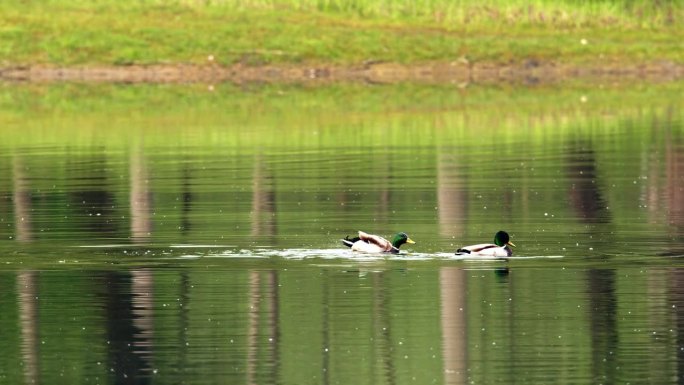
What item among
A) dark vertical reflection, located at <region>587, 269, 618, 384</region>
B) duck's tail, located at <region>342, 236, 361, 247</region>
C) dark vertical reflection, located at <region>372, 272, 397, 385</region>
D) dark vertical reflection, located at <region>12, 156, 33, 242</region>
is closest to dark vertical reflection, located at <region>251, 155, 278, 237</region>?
duck's tail, located at <region>342, 236, 361, 247</region>

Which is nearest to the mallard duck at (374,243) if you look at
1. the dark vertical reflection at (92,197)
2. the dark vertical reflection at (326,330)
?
the dark vertical reflection at (326,330)

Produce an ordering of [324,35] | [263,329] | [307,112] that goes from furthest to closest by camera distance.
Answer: [324,35]
[307,112]
[263,329]

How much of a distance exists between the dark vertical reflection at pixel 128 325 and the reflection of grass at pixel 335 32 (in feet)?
206

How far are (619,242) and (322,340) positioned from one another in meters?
8.62

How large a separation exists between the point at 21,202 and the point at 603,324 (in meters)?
16.6

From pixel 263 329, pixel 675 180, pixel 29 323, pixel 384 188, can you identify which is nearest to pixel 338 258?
pixel 263 329

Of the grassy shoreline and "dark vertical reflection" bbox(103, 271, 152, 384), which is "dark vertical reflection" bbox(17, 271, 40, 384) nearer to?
"dark vertical reflection" bbox(103, 271, 152, 384)

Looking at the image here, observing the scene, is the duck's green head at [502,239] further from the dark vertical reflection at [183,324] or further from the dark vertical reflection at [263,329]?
the dark vertical reflection at [183,324]

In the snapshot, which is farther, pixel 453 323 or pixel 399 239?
pixel 399 239

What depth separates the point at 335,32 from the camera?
3452 inches

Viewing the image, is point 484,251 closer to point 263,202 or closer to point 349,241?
point 349,241

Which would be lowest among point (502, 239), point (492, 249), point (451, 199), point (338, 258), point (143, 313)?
point (143, 313)

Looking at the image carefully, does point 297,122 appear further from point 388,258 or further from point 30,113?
point 388,258

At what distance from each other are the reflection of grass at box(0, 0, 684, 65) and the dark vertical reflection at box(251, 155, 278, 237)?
1718 inches
